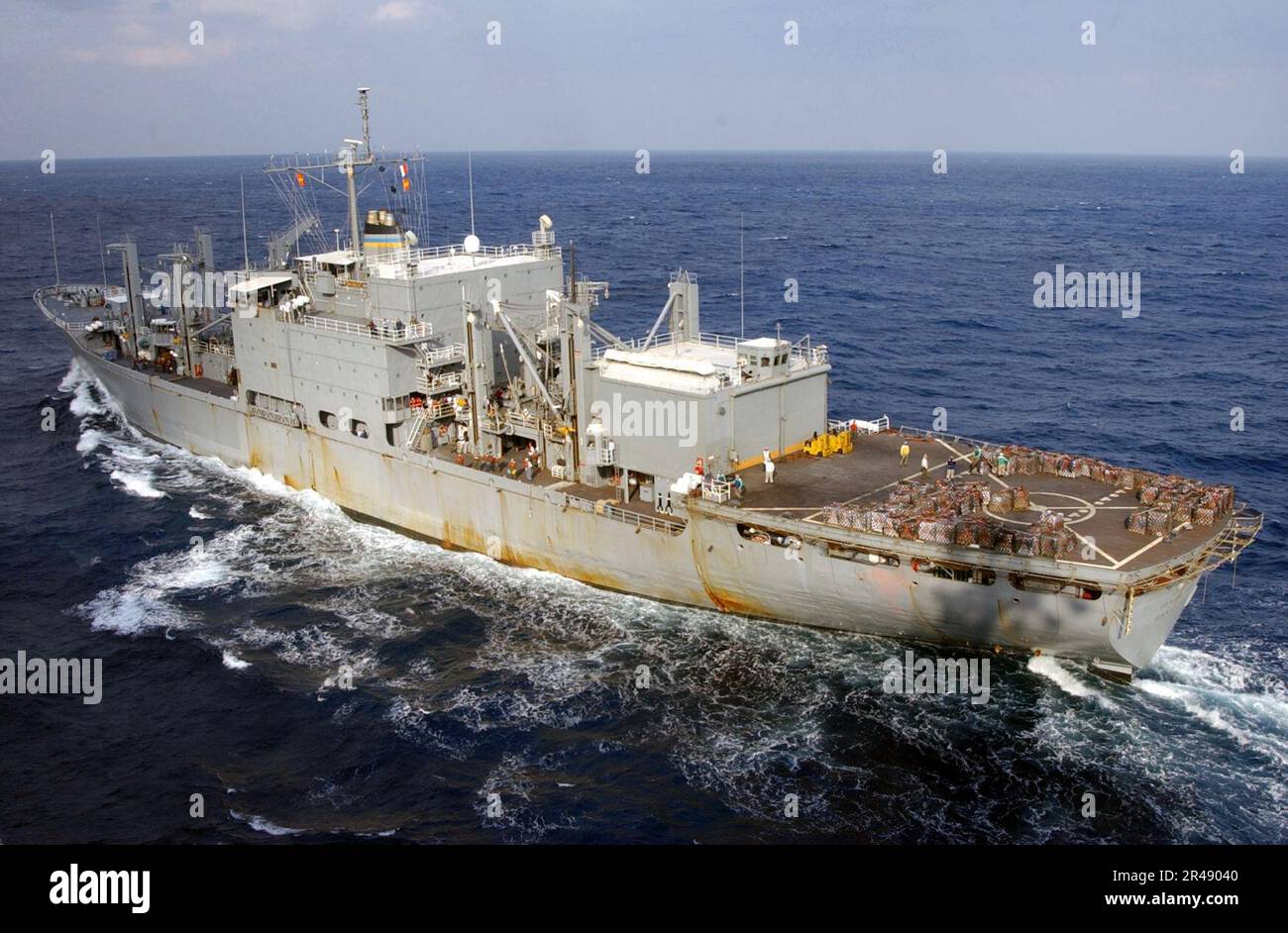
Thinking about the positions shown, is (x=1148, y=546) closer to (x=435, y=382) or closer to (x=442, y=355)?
(x=435, y=382)

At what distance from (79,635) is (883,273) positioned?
9307 cm

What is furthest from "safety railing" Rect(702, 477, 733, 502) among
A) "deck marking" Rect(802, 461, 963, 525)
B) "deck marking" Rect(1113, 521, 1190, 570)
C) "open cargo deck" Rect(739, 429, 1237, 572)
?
"deck marking" Rect(1113, 521, 1190, 570)

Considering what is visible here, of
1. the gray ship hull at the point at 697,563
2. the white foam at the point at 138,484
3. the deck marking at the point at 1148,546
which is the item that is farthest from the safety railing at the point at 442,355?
the deck marking at the point at 1148,546

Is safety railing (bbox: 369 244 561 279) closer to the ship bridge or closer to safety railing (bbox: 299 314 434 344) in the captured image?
safety railing (bbox: 299 314 434 344)

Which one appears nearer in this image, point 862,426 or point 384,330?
point 862,426

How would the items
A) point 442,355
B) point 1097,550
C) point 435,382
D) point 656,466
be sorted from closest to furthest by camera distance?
point 1097,550, point 656,466, point 435,382, point 442,355

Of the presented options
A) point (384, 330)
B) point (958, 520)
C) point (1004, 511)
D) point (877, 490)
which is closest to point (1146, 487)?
point (1004, 511)

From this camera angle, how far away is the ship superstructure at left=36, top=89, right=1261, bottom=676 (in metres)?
33.6

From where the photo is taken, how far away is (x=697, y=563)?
38812mm

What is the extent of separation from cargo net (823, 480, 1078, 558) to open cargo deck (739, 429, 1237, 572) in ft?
1.19

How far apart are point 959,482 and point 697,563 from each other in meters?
10.2

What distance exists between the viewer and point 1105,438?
5862cm

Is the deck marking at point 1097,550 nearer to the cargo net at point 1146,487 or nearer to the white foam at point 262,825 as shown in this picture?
the cargo net at point 1146,487
